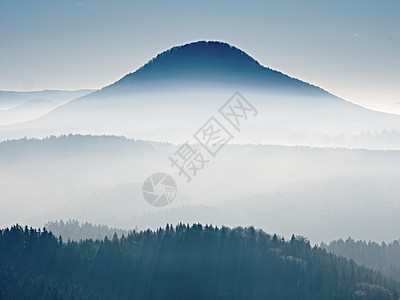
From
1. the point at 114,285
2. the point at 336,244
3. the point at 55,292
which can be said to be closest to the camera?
the point at 55,292

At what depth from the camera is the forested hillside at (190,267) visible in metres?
114

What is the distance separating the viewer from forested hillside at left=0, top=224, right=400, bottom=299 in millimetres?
113875

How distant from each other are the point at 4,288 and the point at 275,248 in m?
70.2

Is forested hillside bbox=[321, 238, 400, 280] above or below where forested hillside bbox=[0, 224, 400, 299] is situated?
above

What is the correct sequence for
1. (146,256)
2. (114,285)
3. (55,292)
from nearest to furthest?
1. (55,292)
2. (114,285)
3. (146,256)

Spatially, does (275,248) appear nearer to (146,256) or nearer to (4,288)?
(146,256)

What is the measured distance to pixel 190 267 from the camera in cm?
12294

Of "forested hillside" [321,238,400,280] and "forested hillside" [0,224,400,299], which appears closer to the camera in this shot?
"forested hillside" [0,224,400,299]

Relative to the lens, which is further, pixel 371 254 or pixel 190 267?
pixel 371 254

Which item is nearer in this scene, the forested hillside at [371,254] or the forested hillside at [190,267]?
the forested hillside at [190,267]

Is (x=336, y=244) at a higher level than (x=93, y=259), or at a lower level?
higher

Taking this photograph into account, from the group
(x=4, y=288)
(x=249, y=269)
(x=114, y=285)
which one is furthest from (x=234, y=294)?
(x=4, y=288)

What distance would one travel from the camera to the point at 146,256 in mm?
122875

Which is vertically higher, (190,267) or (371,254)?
(371,254)
